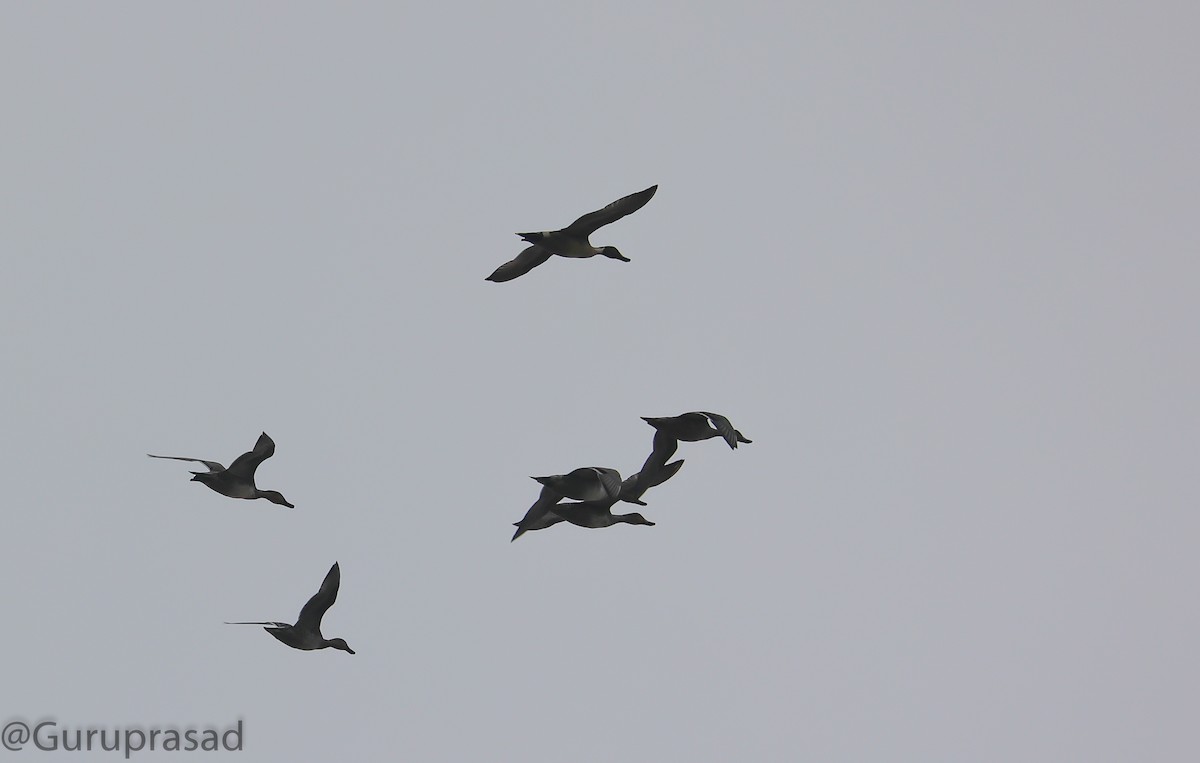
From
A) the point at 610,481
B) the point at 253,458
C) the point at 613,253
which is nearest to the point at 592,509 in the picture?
the point at 610,481

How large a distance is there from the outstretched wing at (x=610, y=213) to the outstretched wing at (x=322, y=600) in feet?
34.2

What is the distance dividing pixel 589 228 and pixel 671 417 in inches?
184

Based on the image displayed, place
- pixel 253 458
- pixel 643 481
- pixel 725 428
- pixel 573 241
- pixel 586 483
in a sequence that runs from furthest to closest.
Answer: pixel 253 458 < pixel 643 481 < pixel 573 241 < pixel 586 483 < pixel 725 428

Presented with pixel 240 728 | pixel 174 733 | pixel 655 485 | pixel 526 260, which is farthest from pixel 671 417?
pixel 240 728

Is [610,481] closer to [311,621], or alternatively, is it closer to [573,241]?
[573,241]

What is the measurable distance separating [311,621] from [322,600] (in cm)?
79

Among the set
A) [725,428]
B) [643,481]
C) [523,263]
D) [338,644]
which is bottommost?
[338,644]

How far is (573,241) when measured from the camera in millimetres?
43938

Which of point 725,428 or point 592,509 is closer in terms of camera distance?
point 725,428

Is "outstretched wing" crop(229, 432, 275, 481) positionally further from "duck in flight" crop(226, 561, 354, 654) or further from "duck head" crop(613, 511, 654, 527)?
"duck head" crop(613, 511, 654, 527)

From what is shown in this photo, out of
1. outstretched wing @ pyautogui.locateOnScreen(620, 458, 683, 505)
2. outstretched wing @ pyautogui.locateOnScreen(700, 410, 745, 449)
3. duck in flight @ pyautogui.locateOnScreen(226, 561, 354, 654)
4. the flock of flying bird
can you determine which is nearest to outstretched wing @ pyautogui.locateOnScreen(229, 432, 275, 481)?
the flock of flying bird

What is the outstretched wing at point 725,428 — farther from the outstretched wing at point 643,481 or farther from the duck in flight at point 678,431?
the outstretched wing at point 643,481

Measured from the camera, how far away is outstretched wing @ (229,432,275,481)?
4703cm

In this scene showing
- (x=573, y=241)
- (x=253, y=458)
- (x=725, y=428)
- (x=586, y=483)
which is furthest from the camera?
(x=253, y=458)
